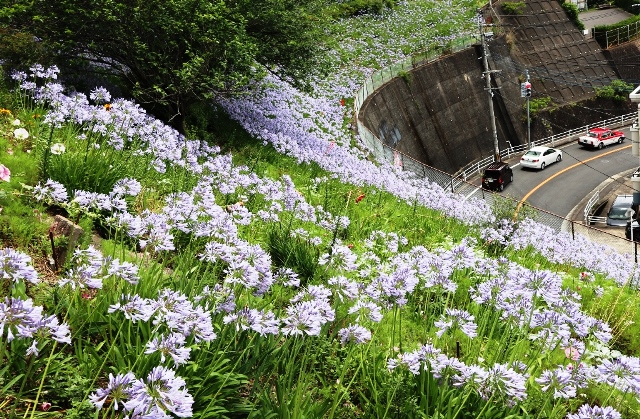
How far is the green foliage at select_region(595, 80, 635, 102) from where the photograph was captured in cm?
5022

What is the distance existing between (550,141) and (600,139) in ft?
12.6

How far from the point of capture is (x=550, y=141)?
1775 inches

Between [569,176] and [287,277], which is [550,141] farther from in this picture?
[287,277]

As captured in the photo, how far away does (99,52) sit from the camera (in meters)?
11.5

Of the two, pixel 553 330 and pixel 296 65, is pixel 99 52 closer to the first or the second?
pixel 296 65

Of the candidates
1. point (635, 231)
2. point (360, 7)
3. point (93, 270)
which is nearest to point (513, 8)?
point (360, 7)

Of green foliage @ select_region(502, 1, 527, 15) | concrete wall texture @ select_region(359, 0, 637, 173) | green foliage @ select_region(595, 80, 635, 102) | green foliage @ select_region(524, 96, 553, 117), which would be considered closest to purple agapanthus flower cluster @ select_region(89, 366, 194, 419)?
concrete wall texture @ select_region(359, 0, 637, 173)

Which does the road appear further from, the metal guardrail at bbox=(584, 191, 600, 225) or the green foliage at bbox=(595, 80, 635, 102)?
the green foliage at bbox=(595, 80, 635, 102)

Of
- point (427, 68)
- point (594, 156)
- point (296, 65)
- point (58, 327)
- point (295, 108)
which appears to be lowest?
point (594, 156)

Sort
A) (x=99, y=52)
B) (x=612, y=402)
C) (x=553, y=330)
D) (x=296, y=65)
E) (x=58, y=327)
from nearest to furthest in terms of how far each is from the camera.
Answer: (x=58, y=327)
(x=553, y=330)
(x=612, y=402)
(x=99, y=52)
(x=296, y=65)

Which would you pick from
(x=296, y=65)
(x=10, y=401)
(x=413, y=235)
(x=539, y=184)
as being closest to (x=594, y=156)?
(x=539, y=184)

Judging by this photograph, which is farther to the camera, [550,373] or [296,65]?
[296,65]

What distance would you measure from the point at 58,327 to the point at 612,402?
440 centimetres

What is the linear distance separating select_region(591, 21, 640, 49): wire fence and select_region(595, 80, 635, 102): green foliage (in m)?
6.84
